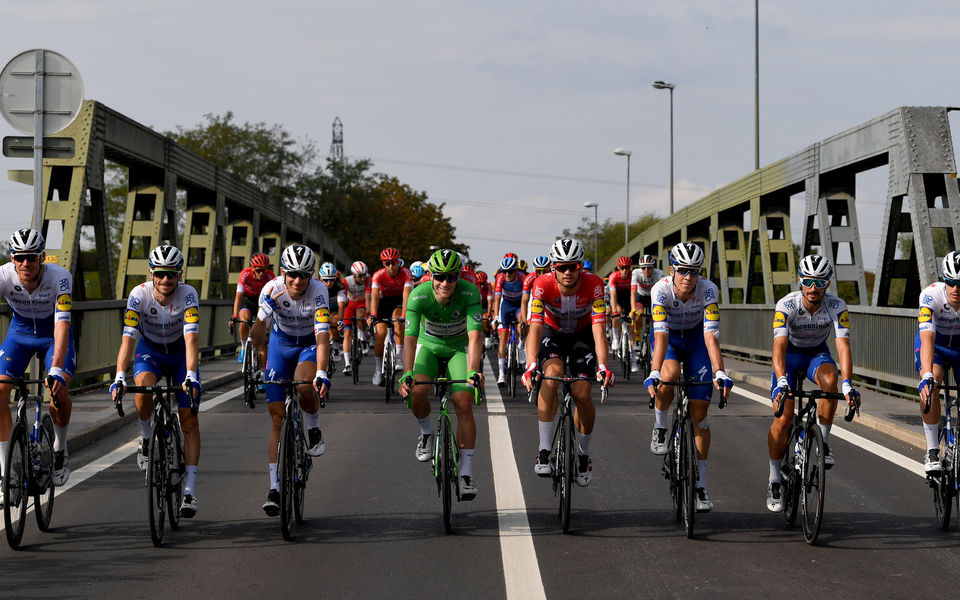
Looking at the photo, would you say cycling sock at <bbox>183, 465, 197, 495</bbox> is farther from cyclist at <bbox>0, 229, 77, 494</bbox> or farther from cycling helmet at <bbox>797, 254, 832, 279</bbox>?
cycling helmet at <bbox>797, 254, 832, 279</bbox>

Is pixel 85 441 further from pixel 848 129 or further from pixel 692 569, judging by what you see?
pixel 848 129

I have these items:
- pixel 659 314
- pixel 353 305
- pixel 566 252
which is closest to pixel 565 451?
pixel 659 314

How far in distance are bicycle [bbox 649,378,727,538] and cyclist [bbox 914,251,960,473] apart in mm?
1435

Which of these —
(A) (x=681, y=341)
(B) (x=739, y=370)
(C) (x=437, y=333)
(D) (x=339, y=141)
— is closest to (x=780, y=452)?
(A) (x=681, y=341)

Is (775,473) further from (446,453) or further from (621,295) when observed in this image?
(621,295)

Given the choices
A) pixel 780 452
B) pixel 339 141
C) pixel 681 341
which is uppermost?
pixel 339 141

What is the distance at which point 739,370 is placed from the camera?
21625mm

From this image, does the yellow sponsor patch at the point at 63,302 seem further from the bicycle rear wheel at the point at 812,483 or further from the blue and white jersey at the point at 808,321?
the bicycle rear wheel at the point at 812,483

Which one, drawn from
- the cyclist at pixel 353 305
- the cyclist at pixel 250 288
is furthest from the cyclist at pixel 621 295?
the cyclist at pixel 250 288

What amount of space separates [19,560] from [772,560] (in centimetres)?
421

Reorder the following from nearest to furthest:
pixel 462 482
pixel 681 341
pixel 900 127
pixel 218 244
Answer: pixel 462 482 < pixel 681 341 < pixel 900 127 < pixel 218 244

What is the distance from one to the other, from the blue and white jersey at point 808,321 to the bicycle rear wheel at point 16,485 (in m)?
4.83

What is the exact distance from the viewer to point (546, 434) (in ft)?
27.0

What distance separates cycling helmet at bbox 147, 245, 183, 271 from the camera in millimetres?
7871
